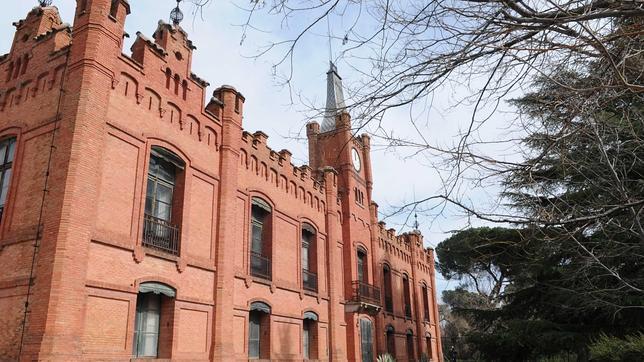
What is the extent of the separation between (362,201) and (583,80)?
2153 cm

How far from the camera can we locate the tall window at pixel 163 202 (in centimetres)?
1301

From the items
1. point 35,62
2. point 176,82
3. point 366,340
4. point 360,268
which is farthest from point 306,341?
point 35,62

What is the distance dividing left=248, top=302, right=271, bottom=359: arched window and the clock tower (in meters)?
6.67

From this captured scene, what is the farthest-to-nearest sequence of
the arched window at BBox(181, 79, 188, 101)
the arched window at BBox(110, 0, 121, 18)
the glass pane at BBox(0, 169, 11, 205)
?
the arched window at BBox(181, 79, 188, 101) < the arched window at BBox(110, 0, 121, 18) < the glass pane at BBox(0, 169, 11, 205)

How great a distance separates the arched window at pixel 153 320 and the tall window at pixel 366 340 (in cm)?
1241

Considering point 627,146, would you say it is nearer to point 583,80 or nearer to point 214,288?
point 583,80

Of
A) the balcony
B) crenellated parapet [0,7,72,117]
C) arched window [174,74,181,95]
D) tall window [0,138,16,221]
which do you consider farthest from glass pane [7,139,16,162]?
the balcony

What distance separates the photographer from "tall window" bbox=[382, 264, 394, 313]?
1103 inches

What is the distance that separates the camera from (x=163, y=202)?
45.2 ft

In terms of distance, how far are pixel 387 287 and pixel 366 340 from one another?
5553 mm

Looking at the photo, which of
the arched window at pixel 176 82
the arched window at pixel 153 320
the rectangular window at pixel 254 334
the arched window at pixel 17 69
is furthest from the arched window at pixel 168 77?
the rectangular window at pixel 254 334

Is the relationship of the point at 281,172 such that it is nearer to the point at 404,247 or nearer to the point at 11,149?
the point at 11,149

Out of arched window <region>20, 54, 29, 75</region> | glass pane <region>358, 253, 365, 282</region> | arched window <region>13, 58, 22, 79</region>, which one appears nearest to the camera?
arched window <region>20, 54, 29, 75</region>

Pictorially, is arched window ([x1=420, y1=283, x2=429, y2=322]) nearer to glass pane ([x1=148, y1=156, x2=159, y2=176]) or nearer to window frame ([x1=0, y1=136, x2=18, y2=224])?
glass pane ([x1=148, y1=156, x2=159, y2=176])
